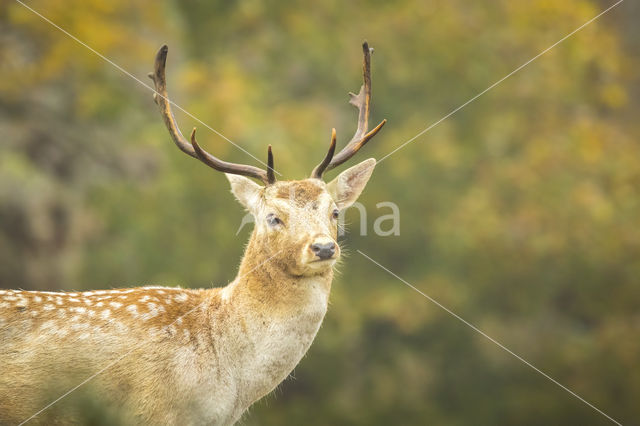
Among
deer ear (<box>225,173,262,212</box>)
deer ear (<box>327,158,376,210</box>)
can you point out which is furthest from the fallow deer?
deer ear (<box>327,158,376,210</box>)

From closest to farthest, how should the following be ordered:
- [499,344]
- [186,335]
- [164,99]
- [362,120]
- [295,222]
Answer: [186,335], [295,222], [164,99], [362,120], [499,344]

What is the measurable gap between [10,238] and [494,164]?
919 cm

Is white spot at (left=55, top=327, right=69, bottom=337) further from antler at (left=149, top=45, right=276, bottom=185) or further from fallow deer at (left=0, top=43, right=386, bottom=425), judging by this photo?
antler at (left=149, top=45, right=276, bottom=185)

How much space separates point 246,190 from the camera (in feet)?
18.6

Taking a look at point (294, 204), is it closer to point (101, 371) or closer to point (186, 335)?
point (186, 335)

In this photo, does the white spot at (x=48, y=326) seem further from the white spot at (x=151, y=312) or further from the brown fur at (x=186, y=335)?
the white spot at (x=151, y=312)

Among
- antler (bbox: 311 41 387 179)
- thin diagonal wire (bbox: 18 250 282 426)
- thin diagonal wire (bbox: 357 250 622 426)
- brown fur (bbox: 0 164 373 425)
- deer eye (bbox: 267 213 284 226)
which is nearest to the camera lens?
thin diagonal wire (bbox: 18 250 282 426)

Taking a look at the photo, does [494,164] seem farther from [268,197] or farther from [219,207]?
[268,197]

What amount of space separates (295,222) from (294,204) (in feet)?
0.45

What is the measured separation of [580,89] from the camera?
17516mm

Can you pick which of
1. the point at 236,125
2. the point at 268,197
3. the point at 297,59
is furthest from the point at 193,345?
the point at 297,59

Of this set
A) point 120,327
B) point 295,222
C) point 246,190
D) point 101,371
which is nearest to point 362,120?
point 246,190

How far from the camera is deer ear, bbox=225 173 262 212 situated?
18.4 ft

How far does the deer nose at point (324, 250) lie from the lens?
490 cm
